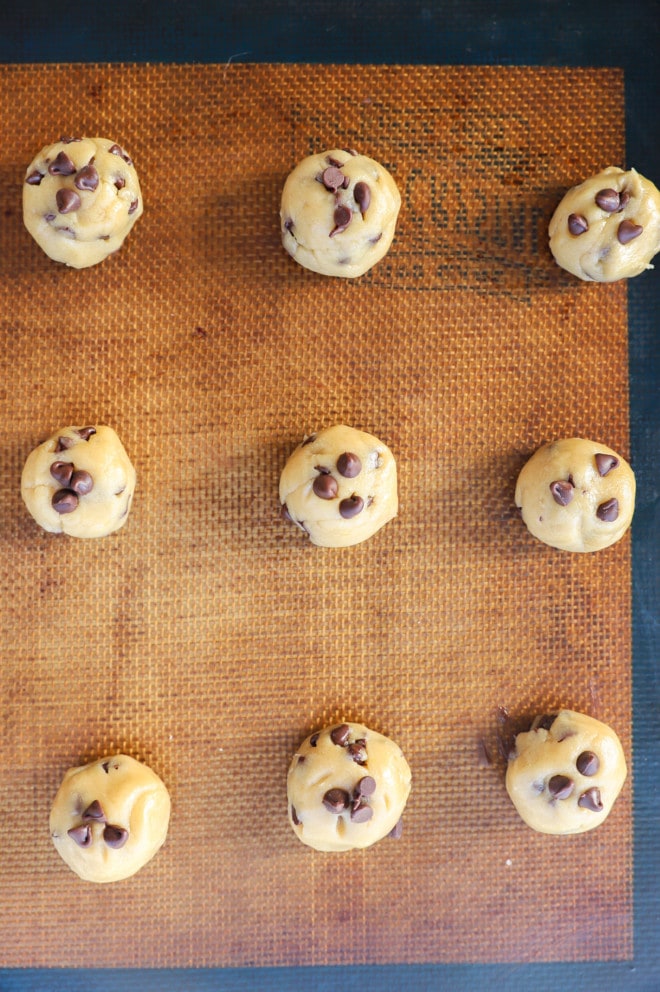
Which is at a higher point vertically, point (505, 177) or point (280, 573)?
point (505, 177)

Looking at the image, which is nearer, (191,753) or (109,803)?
(109,803)

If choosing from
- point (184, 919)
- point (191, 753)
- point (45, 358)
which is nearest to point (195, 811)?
point (191, 753)

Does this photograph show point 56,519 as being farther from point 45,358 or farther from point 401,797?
point 401,797

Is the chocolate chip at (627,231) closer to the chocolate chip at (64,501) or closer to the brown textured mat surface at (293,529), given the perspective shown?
the brown textured mat surface at (293,529)

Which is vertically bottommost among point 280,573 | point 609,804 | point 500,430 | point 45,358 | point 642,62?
point 609,804

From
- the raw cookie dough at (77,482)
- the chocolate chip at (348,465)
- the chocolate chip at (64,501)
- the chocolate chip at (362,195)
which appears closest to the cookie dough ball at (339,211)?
the chocolate chip at (362,195)

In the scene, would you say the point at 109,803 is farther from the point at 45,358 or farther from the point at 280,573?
the point at 45,358
